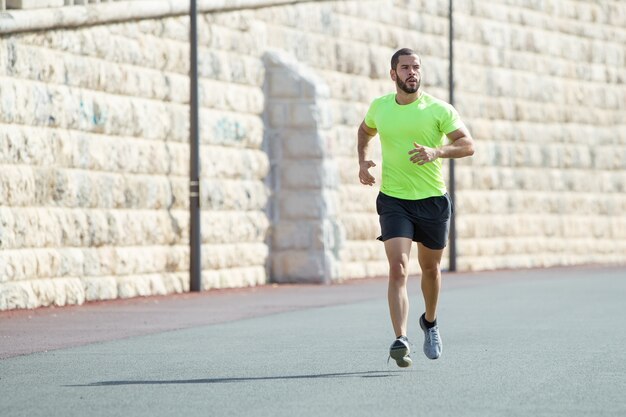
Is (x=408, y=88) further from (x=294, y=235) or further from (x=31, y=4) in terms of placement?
(x=294, y=235)

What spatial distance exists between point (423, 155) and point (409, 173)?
41 centimetres

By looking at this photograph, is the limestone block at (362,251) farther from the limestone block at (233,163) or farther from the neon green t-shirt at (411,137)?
the neon green t-shirt at (411,137)

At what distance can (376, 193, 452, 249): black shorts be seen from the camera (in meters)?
11.4

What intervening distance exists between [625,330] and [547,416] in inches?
250

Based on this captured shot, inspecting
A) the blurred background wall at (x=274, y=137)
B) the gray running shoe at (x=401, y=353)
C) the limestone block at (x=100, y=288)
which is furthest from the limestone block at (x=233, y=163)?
the gray running shoe at (x=401, y=353)

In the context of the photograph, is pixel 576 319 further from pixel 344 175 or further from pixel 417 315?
pixel 344 175

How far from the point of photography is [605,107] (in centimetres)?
3500

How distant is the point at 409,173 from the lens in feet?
37.4

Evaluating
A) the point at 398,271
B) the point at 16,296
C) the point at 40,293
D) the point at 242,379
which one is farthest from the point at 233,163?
the point at 242,379

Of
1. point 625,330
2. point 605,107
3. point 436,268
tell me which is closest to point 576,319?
point 625,330

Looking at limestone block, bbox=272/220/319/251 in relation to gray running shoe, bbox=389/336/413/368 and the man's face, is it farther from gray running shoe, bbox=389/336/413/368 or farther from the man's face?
gray running shoe, bbox=389/336/413/368

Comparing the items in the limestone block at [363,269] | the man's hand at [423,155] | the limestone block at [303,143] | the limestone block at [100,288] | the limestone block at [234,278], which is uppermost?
the limestone block at [303,143]

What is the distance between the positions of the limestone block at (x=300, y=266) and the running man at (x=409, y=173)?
12379mm

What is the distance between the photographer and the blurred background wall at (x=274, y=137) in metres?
18.2
